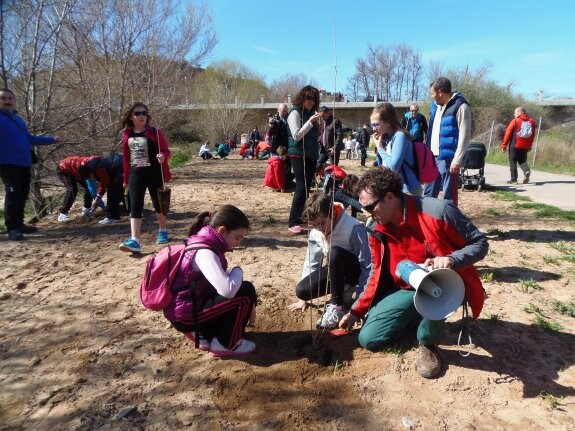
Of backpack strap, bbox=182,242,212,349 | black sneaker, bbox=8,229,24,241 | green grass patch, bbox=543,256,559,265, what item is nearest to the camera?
backpack strap, bbox=182,242,212,349

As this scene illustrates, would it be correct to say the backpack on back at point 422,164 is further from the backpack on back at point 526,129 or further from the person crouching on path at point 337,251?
the backpack on back at point 526,129

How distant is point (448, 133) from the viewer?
4293 mm

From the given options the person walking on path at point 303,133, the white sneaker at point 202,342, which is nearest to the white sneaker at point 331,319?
the white sneaker at point 202,342

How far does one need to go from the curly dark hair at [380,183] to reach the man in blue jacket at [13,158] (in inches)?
178

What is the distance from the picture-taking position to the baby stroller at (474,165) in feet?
27.6

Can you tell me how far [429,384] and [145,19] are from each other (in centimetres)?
1158

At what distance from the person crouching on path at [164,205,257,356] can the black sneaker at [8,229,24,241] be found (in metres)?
3.76

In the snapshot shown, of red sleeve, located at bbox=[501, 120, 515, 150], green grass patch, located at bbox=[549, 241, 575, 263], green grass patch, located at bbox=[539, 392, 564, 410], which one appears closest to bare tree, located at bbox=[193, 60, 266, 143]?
red sleeve, located at bbox=[501, 120, 515, 150]

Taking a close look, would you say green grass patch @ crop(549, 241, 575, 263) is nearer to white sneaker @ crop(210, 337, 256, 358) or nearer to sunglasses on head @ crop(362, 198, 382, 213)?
sunglasses on head @ crop(362, 198, 382, 213)

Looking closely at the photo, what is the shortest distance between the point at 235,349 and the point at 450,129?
317 cm

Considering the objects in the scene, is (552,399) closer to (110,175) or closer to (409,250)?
(409,250)

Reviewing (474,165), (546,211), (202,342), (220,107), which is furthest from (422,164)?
(220,107)

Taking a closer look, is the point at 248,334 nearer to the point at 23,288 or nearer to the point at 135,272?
the point at 135,272

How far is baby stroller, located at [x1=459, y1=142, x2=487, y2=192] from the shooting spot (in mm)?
8398
